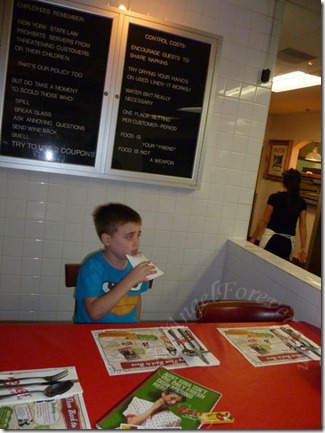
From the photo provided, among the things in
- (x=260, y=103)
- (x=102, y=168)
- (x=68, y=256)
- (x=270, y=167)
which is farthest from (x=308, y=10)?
(x=270, y=167)

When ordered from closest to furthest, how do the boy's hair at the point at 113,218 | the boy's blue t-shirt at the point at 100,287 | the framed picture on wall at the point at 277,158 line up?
1. the boy's blue t-shirt at the point at 100,287
2. the boy's hair at the point at 113,218
3. the framed picture on wall at the point at 277,158

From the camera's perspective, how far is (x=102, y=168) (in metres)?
2.28

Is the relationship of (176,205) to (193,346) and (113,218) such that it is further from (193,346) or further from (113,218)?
(193,346)

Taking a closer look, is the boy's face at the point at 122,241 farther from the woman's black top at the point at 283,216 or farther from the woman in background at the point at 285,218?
the woman's black top at the point at 283,216

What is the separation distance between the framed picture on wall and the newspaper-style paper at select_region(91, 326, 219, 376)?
7.18 m

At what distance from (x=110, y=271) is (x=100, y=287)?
9 cm

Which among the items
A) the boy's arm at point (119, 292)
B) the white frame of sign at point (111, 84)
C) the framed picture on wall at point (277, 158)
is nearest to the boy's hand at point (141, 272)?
the boy's arm at point (119, 292)

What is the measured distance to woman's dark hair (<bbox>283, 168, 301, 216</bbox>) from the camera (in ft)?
10.3

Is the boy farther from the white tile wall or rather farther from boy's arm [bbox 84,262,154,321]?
the white tile wall

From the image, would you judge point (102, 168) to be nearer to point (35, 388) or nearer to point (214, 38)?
point (214, 38)

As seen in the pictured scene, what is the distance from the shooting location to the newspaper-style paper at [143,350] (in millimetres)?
1088

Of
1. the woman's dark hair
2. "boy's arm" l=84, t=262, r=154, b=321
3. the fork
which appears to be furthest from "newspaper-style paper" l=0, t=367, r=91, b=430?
the woman's dark hair

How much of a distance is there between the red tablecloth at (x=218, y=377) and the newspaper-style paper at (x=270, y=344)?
0.04 meters

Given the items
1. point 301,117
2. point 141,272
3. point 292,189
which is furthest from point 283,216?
point 301,117
